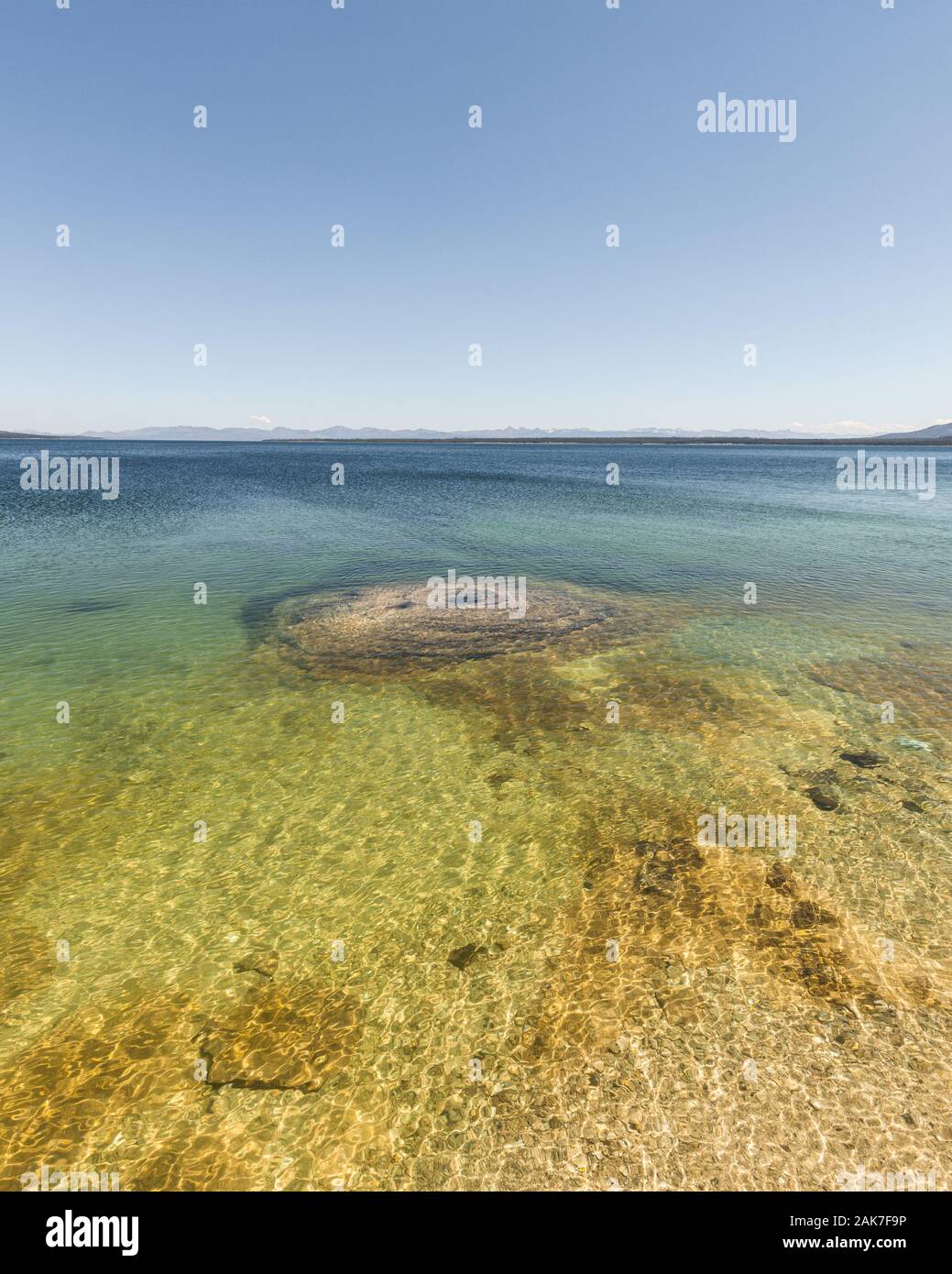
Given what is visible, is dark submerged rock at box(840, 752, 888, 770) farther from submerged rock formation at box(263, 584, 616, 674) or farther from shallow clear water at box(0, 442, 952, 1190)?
submerged rock formation at box(263, 584, 616, 674)

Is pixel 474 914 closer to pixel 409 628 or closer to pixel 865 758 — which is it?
pixel 865 758

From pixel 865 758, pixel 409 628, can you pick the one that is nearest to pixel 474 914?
pixel 865 758

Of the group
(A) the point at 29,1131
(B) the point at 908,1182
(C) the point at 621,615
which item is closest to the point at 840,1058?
(B) the point at 908,1182

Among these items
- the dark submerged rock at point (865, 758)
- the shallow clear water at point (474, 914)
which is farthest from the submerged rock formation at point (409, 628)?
the dark submerged rock at point (865, 758)

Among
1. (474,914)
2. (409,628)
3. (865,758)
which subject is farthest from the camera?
(409,628)

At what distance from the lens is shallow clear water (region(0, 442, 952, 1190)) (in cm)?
754

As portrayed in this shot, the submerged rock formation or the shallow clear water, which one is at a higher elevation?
the submerged rock formation

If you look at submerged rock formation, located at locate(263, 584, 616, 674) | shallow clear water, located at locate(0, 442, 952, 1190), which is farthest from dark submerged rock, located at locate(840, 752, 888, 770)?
submerged rock formation, located at locate(263, 584, 616, 674)

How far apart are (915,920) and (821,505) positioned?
8484 centimetres

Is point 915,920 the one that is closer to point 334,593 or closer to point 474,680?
point 474,680

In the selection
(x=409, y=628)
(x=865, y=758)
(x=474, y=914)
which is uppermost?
(x=409, y=628)

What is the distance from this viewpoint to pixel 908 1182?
272 inches

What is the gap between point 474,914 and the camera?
37.1 feet

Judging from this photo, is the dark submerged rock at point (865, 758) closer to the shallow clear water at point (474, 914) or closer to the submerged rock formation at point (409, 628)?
the shallow clear water at point (474, 914)
